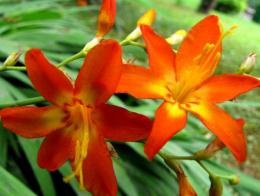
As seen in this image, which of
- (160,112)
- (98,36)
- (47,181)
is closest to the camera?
(160,112)

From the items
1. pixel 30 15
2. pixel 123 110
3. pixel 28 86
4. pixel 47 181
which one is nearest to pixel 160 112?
pixel 123 110

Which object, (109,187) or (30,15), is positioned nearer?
(109,187)

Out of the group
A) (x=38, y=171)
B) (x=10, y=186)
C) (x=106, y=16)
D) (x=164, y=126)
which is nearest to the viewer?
(x=164, y=126)

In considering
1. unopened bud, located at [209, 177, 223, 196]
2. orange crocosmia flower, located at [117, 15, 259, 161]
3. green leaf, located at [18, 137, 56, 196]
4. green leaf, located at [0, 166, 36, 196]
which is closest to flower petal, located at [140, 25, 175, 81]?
orange crocosmia flower, located at [117, 15, 259, 161]

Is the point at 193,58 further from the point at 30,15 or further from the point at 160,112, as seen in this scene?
the point at 30,15

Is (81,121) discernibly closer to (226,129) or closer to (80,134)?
(80,134)

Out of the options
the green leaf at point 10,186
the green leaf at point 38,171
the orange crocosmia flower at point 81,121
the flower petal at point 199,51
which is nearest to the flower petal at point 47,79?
the orange crocosmia flower at point 81,121

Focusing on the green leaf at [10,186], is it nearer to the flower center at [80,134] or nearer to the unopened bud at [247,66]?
the flower center at [80,134]

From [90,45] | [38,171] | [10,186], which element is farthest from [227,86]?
[38,171]
